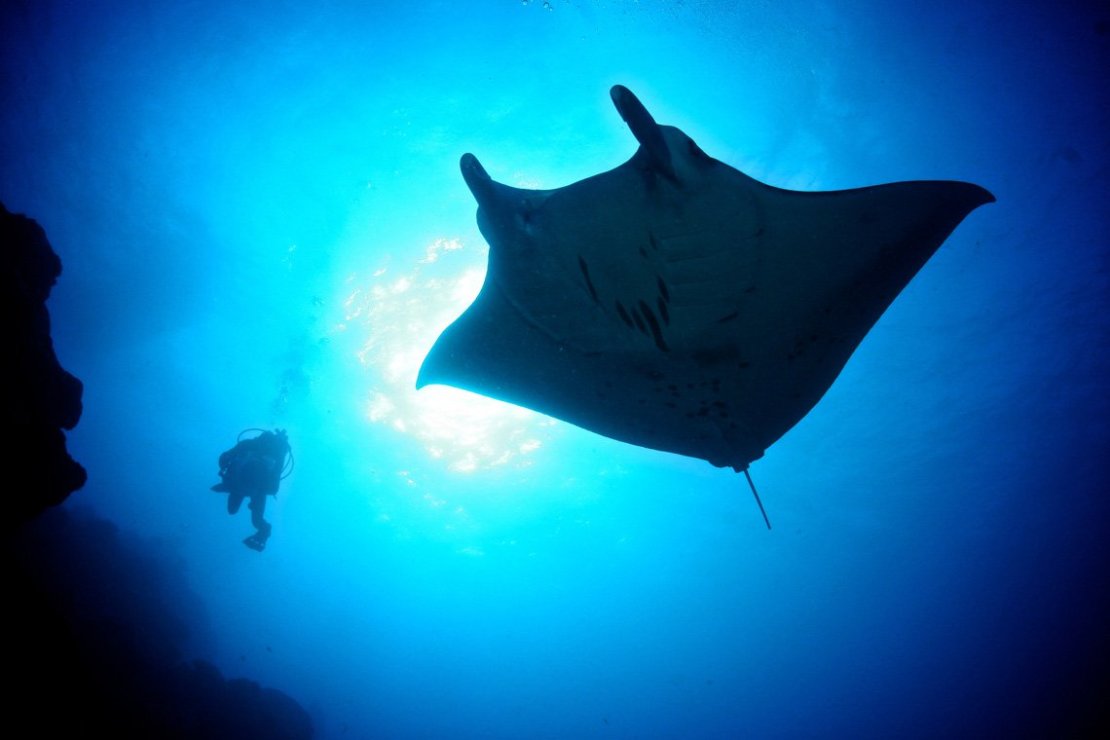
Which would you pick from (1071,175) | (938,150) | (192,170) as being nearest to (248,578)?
(192,170)

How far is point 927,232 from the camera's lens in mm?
2967

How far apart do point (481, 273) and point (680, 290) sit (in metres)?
8.42

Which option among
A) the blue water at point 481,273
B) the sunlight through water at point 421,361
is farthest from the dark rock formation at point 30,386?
the blue water at point 481,273

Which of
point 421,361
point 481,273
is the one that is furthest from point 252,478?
point 481,273

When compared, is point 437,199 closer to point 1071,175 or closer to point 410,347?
point 410,347

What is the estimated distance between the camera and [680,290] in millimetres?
2914

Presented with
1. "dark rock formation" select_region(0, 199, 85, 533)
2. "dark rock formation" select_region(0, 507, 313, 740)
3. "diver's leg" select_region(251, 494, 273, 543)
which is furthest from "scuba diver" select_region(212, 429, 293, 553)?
"dark rock formation" select_region(0, 199, 85, 533)

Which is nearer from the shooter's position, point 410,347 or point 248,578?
point 410,347

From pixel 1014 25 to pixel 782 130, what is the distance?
381 cm

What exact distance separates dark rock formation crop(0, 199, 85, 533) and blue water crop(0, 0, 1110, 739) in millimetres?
5826

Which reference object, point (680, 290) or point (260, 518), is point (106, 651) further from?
point (680, 290)

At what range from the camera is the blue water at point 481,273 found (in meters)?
7.80

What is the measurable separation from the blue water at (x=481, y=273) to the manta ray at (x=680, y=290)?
20.1 ft

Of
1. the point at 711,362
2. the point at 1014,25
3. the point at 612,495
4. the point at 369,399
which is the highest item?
the point at 1014,25
